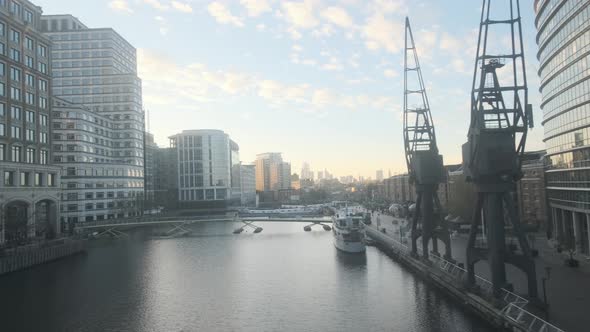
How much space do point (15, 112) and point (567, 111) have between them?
66.0 metres

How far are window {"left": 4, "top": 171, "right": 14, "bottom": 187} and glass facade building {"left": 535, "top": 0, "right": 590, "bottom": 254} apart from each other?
6407cm

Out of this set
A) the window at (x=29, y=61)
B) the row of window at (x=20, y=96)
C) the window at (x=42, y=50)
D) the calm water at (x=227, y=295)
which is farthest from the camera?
the window at (x=42, y=50)

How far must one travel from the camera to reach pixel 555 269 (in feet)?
105

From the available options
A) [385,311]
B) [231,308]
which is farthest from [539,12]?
[231,308]

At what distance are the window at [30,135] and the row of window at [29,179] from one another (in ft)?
Result: 15.9

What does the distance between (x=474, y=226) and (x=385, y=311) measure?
8.60 metres

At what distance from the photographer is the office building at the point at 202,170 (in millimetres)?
136500

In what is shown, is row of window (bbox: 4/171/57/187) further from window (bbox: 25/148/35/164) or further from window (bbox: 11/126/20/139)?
window (bbox: 11/126/20/139)

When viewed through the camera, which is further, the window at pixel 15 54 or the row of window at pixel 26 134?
the window at pixel 15 54

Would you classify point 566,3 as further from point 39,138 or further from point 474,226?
point 39,138

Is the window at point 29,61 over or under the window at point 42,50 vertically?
under

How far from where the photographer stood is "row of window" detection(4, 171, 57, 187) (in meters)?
54.4

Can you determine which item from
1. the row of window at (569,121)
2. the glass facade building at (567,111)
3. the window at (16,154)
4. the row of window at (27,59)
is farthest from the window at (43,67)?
the row of window at (569,121)

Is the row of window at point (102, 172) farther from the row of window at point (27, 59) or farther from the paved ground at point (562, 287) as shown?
the paved ground at point (562, 287)
